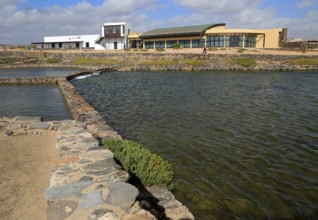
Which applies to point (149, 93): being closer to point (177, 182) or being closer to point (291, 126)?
point (291, 126)

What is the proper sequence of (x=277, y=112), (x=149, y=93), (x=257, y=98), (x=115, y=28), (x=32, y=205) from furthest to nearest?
1. (x=115, y=28)
2. (x=149, y=93)
3. (x=257, y=98)
4. (x=277, y=112)
5. (x=32, y=205)

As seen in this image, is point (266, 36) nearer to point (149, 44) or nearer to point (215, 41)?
point (215, 41)

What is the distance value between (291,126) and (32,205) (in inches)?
435

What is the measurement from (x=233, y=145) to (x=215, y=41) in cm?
5694

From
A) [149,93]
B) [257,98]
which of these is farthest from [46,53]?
[257,98]

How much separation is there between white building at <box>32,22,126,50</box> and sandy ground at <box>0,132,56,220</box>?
70.3 m

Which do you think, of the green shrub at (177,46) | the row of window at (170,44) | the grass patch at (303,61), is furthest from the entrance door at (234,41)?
the grass patch at (303,61)

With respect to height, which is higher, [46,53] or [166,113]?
[46,53]

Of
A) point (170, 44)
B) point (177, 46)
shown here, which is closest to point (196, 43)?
point (177, 46)

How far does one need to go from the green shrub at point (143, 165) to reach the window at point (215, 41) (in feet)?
194

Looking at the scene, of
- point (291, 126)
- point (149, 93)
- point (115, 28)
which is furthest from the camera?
point (115, 28)

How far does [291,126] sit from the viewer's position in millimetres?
12164

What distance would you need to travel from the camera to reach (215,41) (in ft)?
207

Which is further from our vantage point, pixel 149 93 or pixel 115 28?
pixel 115 28
